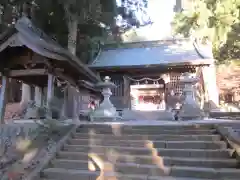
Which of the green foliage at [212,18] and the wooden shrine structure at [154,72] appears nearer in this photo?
the wooden shrine structure at [154,72]

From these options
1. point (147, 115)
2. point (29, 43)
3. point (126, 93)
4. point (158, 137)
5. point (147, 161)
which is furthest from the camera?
point (126, 93)

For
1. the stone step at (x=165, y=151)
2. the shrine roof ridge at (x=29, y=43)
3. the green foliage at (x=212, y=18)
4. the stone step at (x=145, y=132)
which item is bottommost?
the stone step at (x=165, y=151)

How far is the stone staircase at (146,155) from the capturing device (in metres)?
4.79

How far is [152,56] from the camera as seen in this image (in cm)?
1577

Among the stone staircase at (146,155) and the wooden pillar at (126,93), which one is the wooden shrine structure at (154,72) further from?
the stone staircase at (146,155)

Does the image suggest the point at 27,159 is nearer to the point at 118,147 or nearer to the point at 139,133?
the point at 118,147

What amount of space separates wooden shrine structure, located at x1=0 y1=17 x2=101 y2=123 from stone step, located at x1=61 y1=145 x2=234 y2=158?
9.48ft

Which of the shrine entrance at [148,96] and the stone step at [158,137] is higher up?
the shrine entrance at [148,96]

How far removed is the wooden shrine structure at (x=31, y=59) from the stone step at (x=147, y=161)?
316 centimetres

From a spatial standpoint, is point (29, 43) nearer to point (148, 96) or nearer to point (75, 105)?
point (75, 105)

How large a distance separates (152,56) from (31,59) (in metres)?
9.06

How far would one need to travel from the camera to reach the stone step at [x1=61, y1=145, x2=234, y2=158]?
5.20m

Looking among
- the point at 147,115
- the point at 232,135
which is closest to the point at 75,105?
the point at 147,115

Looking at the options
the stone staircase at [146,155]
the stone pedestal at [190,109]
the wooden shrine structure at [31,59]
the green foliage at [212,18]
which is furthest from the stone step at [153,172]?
the green foliage at [212,18]
